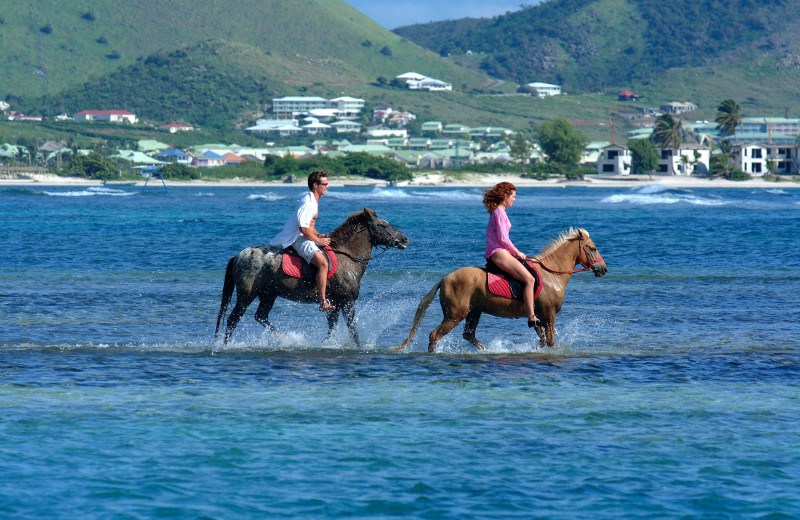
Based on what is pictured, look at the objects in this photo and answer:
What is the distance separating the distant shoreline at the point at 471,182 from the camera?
138 meters

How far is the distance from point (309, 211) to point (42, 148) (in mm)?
166922

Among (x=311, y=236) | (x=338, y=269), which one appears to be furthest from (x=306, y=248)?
(x=338, y=269)

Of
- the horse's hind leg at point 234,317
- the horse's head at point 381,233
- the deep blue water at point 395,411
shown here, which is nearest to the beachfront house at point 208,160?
the deep blue water at point 395,411

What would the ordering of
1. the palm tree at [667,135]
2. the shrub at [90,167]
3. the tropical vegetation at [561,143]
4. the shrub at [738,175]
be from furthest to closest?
the tropical vegetation at [561,143]
the palm tree at [667,135]
the shrub at [90,167]
the shrub at [738,175]

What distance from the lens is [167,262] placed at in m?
28.2

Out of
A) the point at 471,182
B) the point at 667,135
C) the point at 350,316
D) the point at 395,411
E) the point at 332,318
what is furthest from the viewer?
the point at 667,135

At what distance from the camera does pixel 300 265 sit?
13.0 meters

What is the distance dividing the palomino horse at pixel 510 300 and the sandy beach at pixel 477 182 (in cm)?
12536

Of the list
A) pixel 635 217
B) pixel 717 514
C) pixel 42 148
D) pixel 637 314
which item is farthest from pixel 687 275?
pixel 42 148

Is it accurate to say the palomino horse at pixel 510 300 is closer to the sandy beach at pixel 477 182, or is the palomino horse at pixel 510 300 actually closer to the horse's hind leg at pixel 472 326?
the horse's hind leg at pixel 472 326

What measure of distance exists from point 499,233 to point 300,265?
2.84 meters

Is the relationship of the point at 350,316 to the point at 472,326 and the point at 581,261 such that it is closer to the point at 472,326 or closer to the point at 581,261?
the point at 472,326

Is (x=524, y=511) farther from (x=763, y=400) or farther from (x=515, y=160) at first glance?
(x=515, y=160)

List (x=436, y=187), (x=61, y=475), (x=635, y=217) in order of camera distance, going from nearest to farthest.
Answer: (x=61, y=475), (x=635, y=217), (x=436, y=187)
